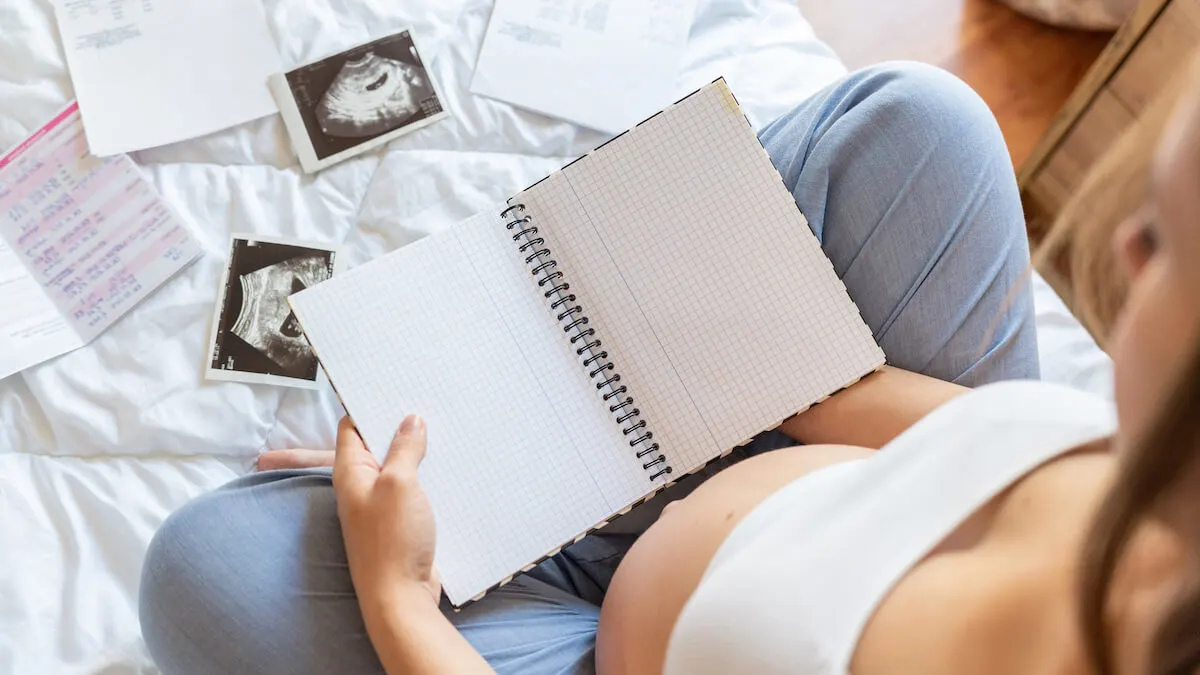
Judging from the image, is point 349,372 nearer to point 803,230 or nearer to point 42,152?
point 803,230

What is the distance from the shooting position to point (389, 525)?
679 mm

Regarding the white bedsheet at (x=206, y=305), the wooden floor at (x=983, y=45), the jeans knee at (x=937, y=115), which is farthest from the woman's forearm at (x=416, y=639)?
the wooden floor at (x=983, y=45)

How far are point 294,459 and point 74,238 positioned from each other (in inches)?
15.6

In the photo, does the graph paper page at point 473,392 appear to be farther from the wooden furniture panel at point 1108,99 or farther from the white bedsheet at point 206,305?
the wooden furniture panel at point 1108,99

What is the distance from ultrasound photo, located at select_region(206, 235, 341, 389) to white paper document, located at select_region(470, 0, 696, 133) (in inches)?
11.8

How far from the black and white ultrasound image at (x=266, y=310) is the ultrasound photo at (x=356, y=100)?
A: 0.12m

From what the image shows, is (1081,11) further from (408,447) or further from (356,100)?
(408,447)

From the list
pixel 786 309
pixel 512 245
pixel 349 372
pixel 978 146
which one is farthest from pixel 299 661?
pixel 978 146

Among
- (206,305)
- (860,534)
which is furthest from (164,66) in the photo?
(860,534)

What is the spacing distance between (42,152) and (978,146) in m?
1.02

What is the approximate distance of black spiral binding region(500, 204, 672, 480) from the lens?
749 millimetres

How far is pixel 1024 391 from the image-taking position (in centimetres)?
54

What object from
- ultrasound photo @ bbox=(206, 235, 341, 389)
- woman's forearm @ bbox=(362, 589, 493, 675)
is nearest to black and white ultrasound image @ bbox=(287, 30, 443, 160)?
ultrasound photo @ bbox=(206, 235, 341, 389)

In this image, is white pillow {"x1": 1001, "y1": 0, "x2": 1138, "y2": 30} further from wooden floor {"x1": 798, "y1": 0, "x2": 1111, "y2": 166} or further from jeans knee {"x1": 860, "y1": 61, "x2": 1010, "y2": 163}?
jeans knee {"x1": 860, "y1": 61, "x2": 1010, "y2": 163}
